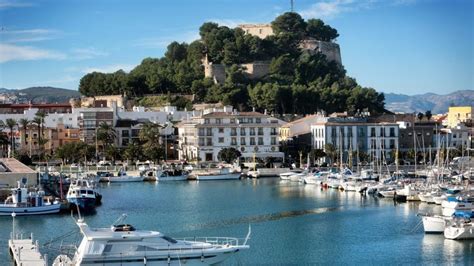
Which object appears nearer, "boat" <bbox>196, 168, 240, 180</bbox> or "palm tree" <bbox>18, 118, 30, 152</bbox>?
"boat" <bbox>196, 168, 240, 180</bbox>

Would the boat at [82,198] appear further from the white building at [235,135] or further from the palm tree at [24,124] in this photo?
the palm tree at [24,124]

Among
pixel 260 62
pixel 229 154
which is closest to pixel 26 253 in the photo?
pixel 229 154

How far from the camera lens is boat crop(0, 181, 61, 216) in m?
35.6

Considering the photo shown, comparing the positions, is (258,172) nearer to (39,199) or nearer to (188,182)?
(188,182)

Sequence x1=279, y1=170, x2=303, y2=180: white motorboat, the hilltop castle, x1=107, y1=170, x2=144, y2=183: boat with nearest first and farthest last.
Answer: x1=107, y1=170, x2=144, y2=183: boat → x1=279, y1=170, x2=303, y2=180: white motorboat → the hilltop castle

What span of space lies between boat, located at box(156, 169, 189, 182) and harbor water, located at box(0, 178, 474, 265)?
611cm

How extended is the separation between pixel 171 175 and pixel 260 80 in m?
26.4

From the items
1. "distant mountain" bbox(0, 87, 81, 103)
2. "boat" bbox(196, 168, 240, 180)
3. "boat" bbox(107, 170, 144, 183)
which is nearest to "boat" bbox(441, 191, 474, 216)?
"boat" bbox(196, 168, 240, 180)

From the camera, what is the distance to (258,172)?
5938cm

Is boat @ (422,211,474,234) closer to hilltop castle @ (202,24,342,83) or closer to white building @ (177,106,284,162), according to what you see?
white building @ (177,106,284,162)

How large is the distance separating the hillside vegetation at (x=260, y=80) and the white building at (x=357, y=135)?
10348 millimetres

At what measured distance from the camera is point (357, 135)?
63.8 metres

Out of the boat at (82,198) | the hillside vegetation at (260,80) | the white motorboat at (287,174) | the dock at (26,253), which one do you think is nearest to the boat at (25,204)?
the boat at (82,198)

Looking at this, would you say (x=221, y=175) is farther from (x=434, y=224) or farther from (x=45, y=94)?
(x=45, y=94)
